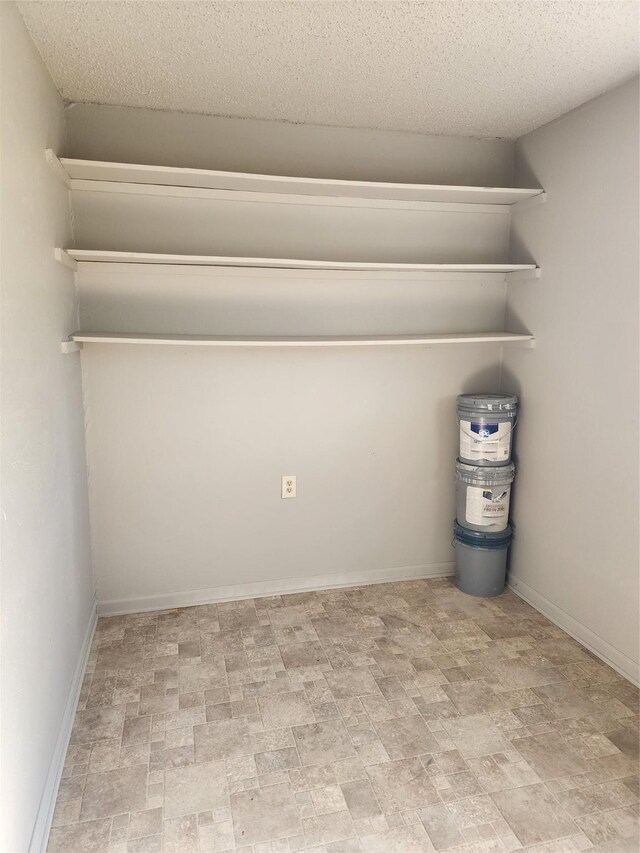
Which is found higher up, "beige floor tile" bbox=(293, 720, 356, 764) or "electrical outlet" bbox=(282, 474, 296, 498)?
"electrical outlet" bbox=(282, 474, 296, 498)

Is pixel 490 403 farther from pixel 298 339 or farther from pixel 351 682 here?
pixel 351 682

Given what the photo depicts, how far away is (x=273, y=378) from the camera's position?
122 inches

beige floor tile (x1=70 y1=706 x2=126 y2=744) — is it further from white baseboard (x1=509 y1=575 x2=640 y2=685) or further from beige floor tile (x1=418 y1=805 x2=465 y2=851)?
white baseboard (x1=509 y1=575 x2=640 y2=685)

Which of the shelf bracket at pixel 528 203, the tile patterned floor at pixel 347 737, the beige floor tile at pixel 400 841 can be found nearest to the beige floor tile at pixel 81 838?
the tile patterned floor at pixel 347 737

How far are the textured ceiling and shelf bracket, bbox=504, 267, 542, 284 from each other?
2.28 ft

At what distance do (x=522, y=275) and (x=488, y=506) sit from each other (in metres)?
1.22

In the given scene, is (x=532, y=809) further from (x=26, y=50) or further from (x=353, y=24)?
(x=26, y=50)

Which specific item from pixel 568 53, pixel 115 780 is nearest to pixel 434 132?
pixel 568 53

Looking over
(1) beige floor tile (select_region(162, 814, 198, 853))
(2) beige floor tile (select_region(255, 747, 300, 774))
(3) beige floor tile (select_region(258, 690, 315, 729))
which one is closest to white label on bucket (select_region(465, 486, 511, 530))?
(3) beige floor tile (select_region(258, 690, 315, 729))

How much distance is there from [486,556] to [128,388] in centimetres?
205

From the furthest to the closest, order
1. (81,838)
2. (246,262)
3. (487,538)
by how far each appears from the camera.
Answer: (487,538) → (246,262) → (81,838)

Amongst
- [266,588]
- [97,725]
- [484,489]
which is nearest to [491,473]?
[484,489]

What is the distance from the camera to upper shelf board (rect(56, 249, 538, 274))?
2535 mm

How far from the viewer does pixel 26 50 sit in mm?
1925
